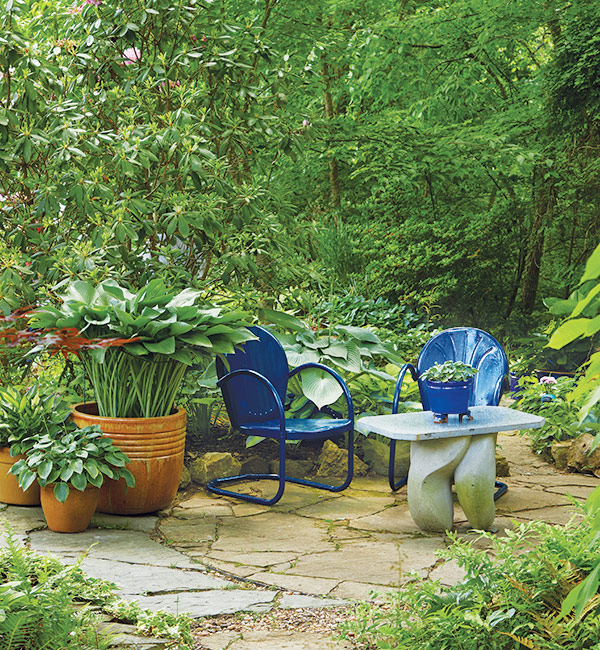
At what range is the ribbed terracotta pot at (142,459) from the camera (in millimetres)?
3928

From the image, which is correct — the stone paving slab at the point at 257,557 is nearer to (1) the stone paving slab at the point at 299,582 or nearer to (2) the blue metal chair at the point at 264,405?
(1) the stone paving slab at the point at 299,582

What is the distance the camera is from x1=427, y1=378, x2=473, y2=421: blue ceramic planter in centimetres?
388

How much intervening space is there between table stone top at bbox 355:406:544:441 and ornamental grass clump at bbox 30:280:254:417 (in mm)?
855

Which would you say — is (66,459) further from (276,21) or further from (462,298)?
(462,298)

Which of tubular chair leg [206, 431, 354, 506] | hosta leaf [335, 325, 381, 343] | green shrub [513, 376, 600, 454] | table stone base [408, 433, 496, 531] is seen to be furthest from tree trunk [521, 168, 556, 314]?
table stone base [408, 433, 496, 531]

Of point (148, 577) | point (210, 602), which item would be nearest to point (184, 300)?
point (148, 577)

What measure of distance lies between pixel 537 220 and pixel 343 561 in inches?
236

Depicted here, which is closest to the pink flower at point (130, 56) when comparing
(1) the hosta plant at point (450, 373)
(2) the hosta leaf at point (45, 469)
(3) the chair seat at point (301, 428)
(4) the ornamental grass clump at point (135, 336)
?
(4) the ornamental grass clump at point (135, 336)

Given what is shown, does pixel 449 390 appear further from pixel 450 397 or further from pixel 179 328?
pixel 179 328

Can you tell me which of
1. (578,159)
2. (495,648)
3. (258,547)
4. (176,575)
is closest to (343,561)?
(258,547)

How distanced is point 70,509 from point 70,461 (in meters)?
0.22

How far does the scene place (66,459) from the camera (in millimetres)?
3705

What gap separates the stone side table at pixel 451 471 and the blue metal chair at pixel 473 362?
0.64 meters

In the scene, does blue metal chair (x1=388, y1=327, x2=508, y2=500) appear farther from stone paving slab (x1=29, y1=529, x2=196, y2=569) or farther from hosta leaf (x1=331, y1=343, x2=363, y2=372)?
stone paving slab (x1=29, y1=529, x2=196, y2=569)
